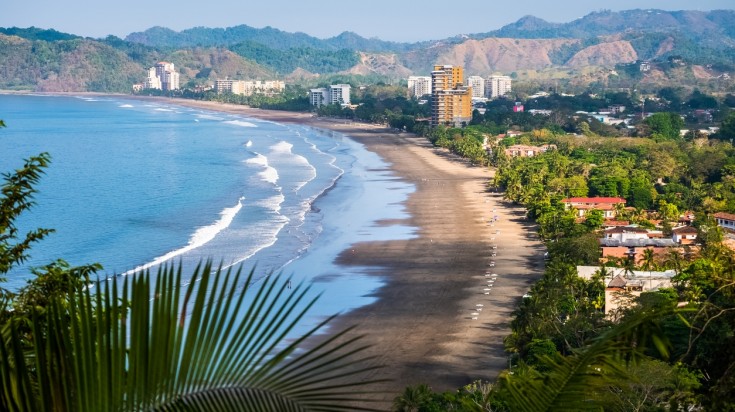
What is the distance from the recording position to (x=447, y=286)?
1379 inches

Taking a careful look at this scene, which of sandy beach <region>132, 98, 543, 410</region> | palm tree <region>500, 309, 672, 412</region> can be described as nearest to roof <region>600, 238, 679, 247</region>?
sandy beach <region>132, 98, 543, 410</region>

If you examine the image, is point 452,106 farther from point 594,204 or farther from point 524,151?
point 594,204

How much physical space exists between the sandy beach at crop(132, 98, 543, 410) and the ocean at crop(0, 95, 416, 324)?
1.11 metres

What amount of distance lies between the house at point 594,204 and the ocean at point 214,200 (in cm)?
863

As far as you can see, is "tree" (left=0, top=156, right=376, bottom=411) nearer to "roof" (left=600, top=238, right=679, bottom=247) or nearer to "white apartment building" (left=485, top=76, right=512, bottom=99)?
"roof" (left=600, top=238, right=679, bottom=247)

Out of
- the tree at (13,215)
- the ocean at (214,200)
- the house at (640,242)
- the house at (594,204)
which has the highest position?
the tree at (13,215)

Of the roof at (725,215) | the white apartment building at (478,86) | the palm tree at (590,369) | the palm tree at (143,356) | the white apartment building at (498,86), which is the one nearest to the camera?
the palm tree at (143,356)

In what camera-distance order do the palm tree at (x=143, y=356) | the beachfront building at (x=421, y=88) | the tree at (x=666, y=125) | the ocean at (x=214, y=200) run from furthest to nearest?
the beachfront building at (x=421, y=88)
the tree at (x=666, y=125)
the ocean at (x=214, y=200)
the palm tree at (x=143, y=356)

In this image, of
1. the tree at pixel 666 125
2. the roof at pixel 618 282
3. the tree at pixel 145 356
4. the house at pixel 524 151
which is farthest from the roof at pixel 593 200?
the tree at pixel 145 356

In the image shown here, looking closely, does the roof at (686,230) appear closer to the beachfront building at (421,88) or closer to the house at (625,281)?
the house at (625,281)

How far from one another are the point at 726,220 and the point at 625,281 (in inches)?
617

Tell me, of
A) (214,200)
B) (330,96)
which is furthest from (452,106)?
(214,200)

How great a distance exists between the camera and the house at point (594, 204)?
52062 mm

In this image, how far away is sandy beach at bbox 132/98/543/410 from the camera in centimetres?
2598
